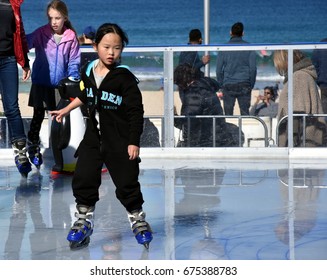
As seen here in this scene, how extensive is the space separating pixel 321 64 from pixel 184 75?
54.5 inches

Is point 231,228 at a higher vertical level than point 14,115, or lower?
lower

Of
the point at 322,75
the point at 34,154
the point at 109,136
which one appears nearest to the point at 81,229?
the point at 109,136

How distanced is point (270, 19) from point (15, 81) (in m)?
68.8

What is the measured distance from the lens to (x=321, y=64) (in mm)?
11047

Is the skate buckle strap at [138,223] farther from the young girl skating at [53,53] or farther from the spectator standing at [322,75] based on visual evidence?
the spectator standing at [322,75]

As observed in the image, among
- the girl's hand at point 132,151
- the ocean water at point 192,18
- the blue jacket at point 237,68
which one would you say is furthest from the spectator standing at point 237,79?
the ocean water at point 192,18

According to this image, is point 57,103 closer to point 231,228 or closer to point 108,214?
point 108,214

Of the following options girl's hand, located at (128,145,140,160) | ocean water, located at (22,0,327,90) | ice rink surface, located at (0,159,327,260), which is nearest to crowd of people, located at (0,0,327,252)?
girl's hand, located at (128,145,140,160)

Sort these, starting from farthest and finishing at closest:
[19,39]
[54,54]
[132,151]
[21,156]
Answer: [54,54], [21,156], [19,39], [132,151]

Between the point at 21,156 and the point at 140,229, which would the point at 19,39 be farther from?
the point at 140,229

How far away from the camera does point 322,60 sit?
11078 millimetres

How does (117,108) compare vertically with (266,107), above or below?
above
